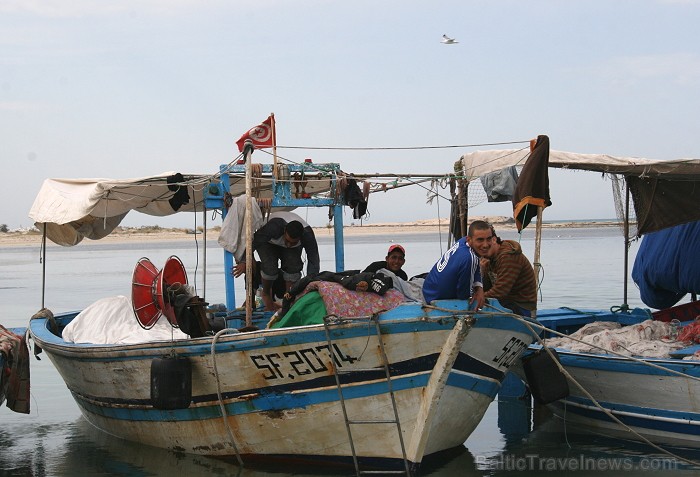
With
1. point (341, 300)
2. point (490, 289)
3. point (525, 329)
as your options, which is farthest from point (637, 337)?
point (341, 300)

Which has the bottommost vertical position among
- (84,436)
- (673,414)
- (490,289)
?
(84,436)

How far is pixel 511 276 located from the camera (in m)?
9.02

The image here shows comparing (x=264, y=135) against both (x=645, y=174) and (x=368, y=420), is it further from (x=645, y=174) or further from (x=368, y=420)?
(x=645, y=174)

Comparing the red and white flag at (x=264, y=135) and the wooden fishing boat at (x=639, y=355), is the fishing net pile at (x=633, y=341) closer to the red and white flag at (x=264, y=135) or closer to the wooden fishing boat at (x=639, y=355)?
the wooden fishing boat at (x=639, y=355)

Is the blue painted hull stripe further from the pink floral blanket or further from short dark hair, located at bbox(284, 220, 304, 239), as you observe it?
short dark hair, located at bbox(284, 220, 304, 239)

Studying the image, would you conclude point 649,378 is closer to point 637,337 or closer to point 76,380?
point 637,337

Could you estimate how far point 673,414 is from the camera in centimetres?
851

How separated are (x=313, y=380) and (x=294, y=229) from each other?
8.33ft

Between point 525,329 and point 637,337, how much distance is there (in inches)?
100

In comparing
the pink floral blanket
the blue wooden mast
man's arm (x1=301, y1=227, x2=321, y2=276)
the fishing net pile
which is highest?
the blue wooden mast

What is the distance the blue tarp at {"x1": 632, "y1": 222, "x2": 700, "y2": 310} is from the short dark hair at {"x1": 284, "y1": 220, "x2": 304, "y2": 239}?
17.9 ft

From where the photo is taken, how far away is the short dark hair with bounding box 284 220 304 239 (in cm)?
959

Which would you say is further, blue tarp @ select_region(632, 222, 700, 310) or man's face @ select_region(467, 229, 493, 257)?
blue tarp @ select_region(632, 222, 700, 310)

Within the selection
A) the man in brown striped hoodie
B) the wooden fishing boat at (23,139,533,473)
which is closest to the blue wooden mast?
the wooden fishing boat at (23,139,533,473)
